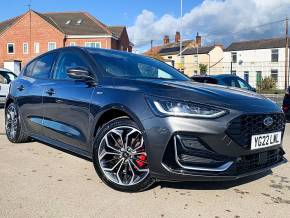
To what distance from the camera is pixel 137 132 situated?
13.3 feet

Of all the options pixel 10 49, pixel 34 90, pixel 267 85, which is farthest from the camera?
pixel 10 49

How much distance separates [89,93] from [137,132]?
0.88m

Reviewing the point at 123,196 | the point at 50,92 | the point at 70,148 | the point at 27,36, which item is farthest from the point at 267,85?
the point at 27,36

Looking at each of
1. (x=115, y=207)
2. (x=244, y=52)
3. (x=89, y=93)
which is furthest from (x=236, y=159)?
(x=244, y=52)

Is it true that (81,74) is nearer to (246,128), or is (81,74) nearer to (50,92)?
(50,92)

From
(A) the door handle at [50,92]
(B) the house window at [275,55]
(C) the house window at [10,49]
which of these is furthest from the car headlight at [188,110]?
(C) the house window at [10,49]

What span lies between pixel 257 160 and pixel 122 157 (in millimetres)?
1343

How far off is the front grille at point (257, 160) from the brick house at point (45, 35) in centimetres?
4718

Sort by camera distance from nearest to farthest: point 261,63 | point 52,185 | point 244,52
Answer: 1. point 52,185
2. point 261,63
3. point 244,52

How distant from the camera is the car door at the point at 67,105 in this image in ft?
15.3

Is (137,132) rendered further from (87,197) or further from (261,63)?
(261,63)

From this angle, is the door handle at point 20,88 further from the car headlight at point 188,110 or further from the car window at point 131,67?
the car headlight at point 188,110

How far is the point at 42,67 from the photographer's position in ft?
19.5

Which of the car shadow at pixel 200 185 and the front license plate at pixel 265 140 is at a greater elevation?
the front license plate at pixel 265 140
